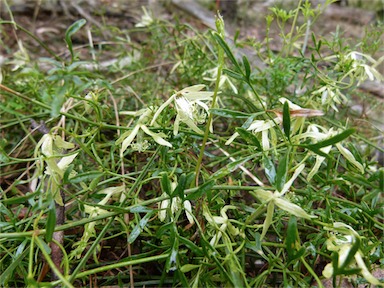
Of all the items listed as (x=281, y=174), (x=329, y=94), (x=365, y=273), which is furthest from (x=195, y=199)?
(x=329, y=94)

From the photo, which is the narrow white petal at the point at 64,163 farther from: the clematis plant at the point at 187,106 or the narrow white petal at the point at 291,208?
the narrow white petal at the point at 291,208

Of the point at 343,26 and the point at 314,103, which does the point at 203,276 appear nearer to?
the point at 314,103

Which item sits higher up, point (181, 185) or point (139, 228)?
point (181, 185)

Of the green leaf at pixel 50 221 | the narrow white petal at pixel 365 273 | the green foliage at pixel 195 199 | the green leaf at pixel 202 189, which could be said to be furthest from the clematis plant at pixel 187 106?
the narrow white petal at pixel 365 273

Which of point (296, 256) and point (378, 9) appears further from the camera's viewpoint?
point (378, 9)

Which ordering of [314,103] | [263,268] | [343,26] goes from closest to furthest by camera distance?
[263,268] → [314,103] → [343,26]

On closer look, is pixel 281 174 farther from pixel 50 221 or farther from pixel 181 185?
pixel 50 221

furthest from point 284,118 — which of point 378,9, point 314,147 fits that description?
point 378,9

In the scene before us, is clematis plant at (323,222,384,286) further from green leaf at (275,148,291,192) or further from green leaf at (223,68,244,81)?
green leaf at (223,68,244,81)

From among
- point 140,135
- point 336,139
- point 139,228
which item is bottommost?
point 139,228
